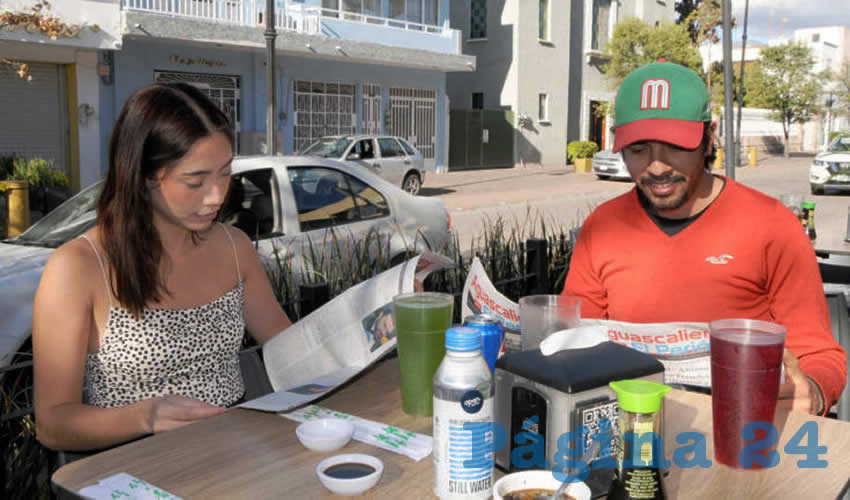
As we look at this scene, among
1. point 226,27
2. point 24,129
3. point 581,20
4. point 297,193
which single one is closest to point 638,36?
point 581,20

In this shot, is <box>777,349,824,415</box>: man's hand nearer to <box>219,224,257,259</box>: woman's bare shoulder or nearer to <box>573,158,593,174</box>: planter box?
<box>219,224,257,259</box>: woman's bare shoulder

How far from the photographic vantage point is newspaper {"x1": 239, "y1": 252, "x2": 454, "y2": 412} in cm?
211

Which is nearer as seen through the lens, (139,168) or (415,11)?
(139,168)

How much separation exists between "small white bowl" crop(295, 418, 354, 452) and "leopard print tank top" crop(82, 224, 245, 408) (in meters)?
0.77

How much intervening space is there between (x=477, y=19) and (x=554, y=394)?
30.0 meters

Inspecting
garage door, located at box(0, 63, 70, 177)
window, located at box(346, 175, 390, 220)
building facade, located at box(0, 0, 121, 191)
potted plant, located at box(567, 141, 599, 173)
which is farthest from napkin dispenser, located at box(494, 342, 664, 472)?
potted plant, located at box(567, 141, 599, 173)

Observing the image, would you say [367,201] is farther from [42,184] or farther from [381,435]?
[42,184]

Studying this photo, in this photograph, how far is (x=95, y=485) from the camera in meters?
1.61

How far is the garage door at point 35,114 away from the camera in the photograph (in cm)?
1667

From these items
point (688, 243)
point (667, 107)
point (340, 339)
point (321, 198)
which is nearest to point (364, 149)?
point (321, 198)

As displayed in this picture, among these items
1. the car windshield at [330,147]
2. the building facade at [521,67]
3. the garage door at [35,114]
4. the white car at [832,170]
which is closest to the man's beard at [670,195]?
the car windshield at [330,147]

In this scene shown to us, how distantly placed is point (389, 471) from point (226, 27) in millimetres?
18507

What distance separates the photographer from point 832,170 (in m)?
20.3

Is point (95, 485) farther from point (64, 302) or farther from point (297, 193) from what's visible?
point (297, 193)
